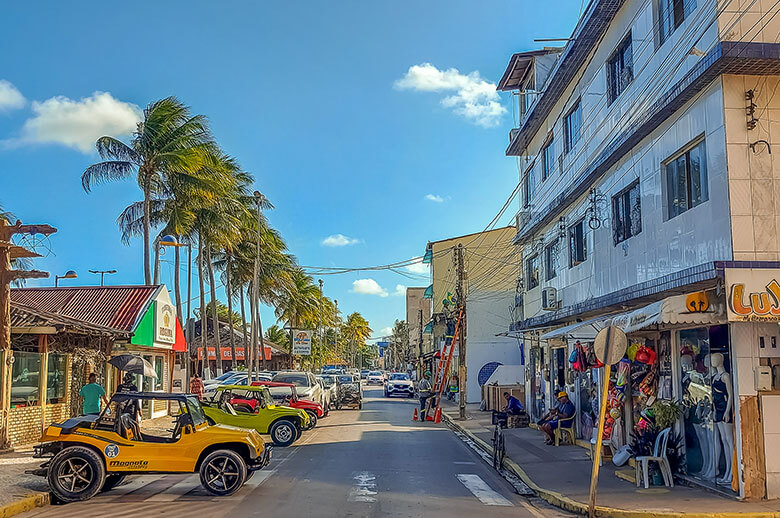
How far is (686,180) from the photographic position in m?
12.7

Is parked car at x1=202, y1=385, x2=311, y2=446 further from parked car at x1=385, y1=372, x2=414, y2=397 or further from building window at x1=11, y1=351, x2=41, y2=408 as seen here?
parked car at x1=385, y1=372, x2=414, y2=397

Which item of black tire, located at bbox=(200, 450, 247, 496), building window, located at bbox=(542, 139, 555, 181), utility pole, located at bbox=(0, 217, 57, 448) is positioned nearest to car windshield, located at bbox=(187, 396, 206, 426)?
black tire, located at bbox=(200, 450, 247, 496)

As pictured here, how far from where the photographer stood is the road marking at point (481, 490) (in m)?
11.7

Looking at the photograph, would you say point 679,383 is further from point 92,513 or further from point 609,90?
point 92,513

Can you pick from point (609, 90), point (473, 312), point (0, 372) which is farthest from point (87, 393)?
point (473, 312)

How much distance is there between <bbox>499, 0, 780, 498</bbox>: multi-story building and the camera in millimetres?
11000

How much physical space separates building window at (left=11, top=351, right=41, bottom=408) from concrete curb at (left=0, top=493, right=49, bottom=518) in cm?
680

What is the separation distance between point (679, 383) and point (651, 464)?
1647mm

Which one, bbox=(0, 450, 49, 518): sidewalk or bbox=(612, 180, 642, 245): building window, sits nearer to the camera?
bbox=(0, 450, 49, 518): sidewalk

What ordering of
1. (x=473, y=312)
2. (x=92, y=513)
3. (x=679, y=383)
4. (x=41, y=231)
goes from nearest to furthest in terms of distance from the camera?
(x=92, y=513) < (x=679, y=383) < (x=41, y=231) < (x=473, y=312)

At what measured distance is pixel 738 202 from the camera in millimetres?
11086

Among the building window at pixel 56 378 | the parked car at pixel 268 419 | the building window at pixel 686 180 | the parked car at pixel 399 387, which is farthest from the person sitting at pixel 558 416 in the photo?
the parked car at pixel 399 387

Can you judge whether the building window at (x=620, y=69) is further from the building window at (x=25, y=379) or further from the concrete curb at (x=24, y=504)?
the building window at (x=25, y=379)

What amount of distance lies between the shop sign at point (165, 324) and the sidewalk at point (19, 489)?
36.3ft
